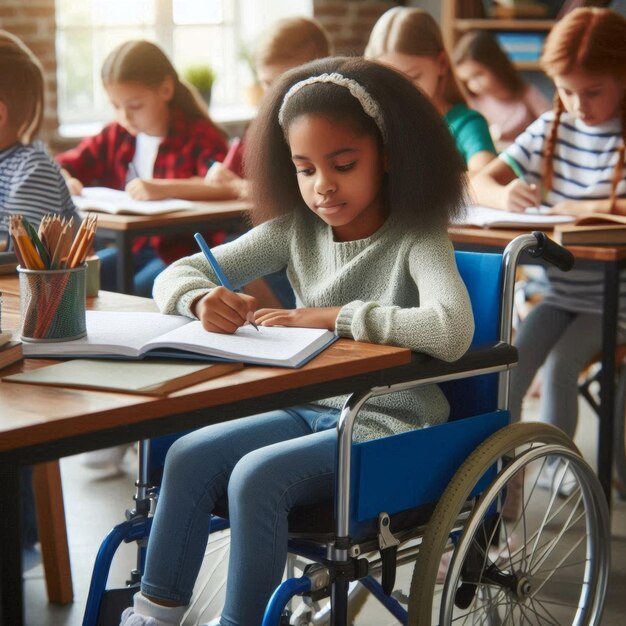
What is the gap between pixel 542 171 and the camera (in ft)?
9.45

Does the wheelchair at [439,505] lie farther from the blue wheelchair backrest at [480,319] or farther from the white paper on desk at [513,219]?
the white paper on desk at [513,219]

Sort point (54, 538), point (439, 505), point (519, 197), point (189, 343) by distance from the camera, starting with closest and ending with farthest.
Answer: point (189, 343)
point (439, 505)
point (54, 538)
point (519, 197)

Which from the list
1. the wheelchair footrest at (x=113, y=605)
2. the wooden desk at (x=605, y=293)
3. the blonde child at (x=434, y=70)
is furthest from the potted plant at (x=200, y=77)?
the wheelchair footrest at (x=113, y=605)

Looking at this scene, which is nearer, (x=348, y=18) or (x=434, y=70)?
(x=434, y=70)

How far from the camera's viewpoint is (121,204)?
299cm

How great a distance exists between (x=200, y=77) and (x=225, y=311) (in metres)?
3.65

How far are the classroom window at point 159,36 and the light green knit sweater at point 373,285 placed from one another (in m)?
3.17

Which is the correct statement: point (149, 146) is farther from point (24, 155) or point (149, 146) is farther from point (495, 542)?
point (495, 542)

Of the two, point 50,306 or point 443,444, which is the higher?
point 50,306

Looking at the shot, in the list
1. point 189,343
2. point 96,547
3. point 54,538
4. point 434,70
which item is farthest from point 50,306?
point 434,70

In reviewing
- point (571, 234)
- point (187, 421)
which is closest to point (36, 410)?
point (187, 421)

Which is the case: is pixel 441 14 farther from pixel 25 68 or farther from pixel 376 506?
pixel 376 506

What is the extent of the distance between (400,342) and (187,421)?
13.7 inches

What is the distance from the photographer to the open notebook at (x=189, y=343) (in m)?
1.35
